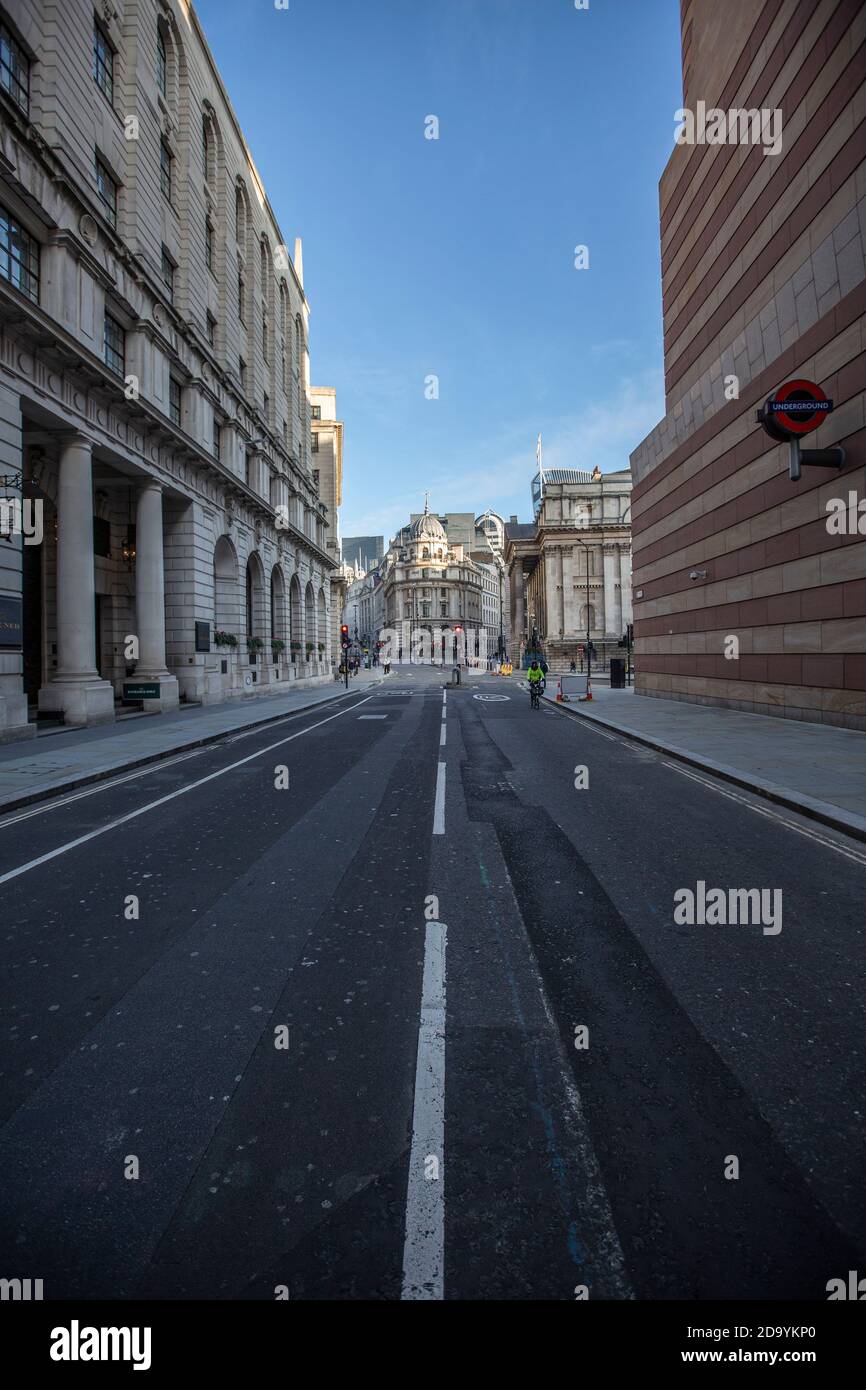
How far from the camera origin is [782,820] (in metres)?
7.31

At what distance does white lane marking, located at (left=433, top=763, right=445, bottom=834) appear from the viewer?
6.97m

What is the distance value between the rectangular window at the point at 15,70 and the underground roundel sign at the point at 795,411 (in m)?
18.5

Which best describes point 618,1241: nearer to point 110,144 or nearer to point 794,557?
point 794,557

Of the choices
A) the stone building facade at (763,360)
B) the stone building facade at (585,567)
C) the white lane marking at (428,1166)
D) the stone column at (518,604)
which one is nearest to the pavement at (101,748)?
the white lane marking at (428,1166)

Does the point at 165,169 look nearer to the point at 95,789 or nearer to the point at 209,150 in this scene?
the point at 209,150

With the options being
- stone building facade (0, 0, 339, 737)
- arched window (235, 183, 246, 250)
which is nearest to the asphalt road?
stone building facade (0, 0, 339, 737)

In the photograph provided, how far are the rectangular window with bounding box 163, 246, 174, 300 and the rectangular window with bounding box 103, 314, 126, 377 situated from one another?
3.93 m

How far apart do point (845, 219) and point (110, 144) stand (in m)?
20.8

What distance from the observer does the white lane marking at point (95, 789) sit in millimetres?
8195

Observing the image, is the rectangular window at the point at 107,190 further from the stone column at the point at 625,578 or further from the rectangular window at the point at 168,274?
the stone column at the point at 625,578

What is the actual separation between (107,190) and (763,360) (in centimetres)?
2053

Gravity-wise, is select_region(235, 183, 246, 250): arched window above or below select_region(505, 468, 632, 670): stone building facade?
above

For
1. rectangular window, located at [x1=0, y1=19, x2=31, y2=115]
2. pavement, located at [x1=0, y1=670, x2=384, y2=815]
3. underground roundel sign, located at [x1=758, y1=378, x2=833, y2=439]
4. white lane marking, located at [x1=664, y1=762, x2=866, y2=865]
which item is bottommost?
white lane marking, located at [x1=664, y1=762, x2=866, y2=865]
